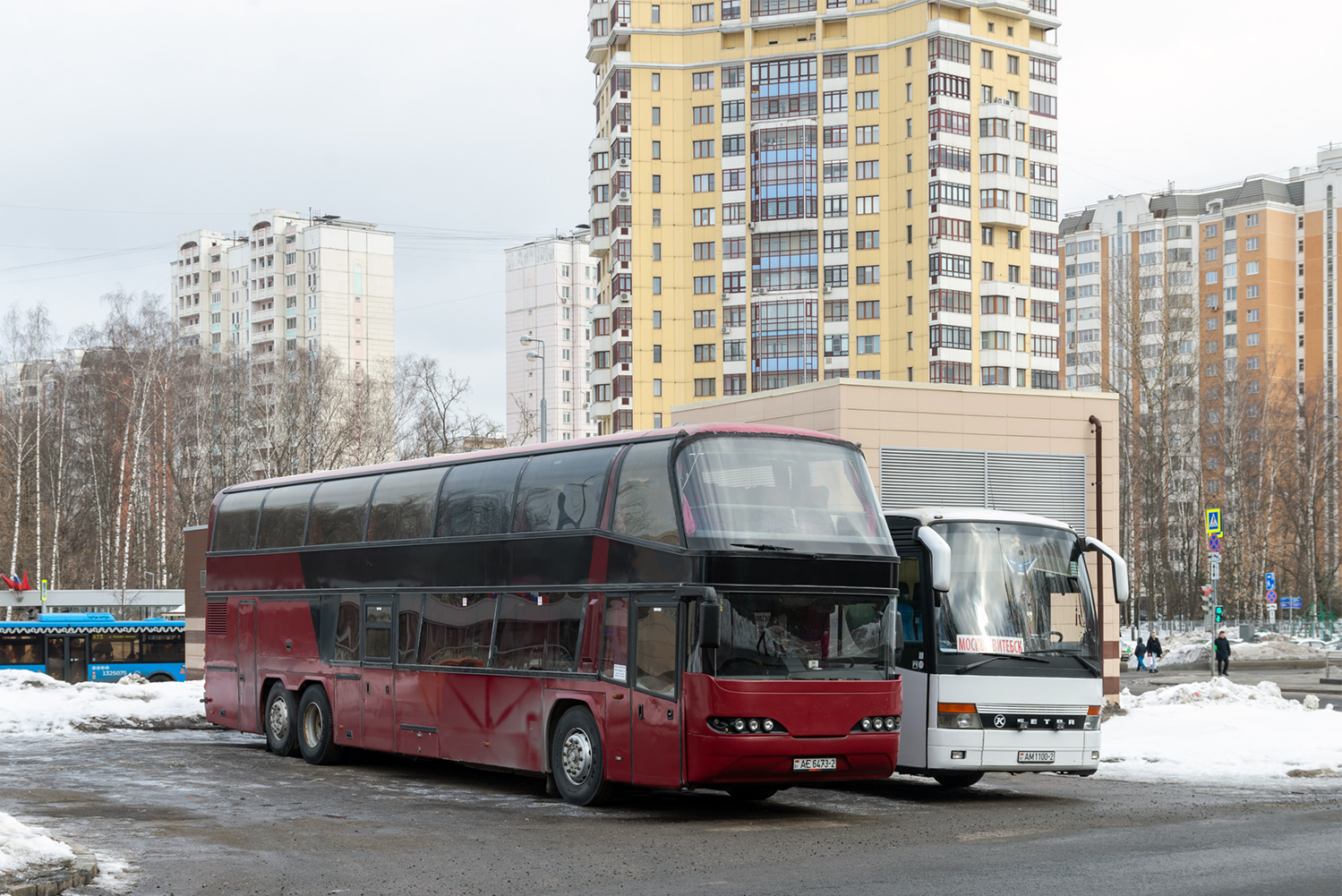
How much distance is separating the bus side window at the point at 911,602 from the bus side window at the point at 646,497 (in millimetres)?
2971

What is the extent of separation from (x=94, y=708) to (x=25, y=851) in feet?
56.9

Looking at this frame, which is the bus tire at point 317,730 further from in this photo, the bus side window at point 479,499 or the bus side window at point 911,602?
the bus side window at point 911,602

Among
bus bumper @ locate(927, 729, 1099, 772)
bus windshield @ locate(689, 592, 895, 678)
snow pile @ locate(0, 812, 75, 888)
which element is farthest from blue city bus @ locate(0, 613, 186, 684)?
snow pile @ locate(0, 812, 75, 888)

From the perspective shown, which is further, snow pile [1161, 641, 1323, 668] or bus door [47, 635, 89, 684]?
snow pile [1161, 641, 1323, 668]

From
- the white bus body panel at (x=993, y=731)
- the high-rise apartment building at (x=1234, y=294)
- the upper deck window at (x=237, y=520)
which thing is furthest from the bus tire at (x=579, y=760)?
the high-rise apartment building at (x=1234, y=294)

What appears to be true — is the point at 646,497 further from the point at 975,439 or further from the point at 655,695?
the point at 975,439

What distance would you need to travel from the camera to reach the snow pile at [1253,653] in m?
58.3

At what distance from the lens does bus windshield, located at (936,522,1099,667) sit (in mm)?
15812

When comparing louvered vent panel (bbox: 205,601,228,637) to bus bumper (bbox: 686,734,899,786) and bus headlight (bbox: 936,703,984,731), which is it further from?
bus headlight (bbox: 936,703,984,731)

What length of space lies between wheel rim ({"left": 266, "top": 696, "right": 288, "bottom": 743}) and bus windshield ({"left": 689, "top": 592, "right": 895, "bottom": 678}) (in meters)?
9.30

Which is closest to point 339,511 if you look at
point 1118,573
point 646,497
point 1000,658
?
point 646,497

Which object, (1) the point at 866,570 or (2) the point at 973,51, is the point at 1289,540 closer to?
(2) the point at 973,51

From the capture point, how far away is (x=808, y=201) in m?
86.8

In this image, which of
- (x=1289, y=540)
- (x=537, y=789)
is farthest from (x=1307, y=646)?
(x=537, y=789)
